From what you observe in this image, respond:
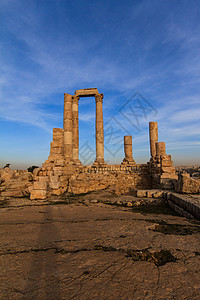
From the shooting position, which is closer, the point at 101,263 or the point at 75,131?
Result: the point at 101,263

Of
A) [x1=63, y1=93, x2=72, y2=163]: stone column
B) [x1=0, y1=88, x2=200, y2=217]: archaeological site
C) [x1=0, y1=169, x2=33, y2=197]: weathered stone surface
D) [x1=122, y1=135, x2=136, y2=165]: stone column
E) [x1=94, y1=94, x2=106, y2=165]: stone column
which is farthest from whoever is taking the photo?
[x1=122, y1=135, x2=136, y2=165]: stone column

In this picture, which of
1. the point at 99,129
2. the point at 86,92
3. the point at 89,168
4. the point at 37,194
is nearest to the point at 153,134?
the point at 99,129

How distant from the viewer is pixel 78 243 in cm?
290

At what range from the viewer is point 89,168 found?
15656 millimetres

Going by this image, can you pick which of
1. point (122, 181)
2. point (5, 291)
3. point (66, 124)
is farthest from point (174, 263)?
point (66, 124)

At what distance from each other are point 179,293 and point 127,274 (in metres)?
0.54

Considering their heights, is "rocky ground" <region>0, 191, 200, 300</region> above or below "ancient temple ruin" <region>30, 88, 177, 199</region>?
below

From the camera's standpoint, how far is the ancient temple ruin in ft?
35.3

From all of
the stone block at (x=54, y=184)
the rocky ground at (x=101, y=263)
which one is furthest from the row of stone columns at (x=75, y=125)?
the rocky ground at (x=101, y=263)

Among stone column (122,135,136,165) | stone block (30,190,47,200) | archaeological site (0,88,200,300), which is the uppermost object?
stone column (122,135,136,165)

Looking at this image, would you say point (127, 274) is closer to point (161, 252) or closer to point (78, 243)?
point (161, 252)

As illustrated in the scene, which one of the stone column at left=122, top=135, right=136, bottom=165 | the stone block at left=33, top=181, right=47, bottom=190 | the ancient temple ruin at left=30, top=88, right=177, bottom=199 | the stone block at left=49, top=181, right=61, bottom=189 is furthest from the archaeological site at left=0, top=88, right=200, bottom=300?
the stone column at left=122, top=135, right=136, bottom=165

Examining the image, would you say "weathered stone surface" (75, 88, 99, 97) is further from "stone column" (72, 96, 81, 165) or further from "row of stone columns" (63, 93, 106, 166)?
"stone column" (72, 96, 81, 165)

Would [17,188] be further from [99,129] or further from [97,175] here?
[99,129]
